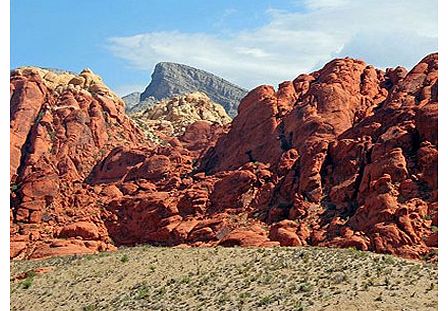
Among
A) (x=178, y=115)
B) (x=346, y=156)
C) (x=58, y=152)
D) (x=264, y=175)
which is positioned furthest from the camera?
(x=178, y=115)

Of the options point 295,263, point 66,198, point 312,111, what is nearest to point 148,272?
point 295,263

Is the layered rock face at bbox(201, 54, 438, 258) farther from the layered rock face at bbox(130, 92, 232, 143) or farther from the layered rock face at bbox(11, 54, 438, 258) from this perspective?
the layered rock face at bbox(130, 92, 232, 143)

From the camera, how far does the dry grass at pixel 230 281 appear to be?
85.8 ft

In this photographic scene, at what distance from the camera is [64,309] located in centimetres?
3672

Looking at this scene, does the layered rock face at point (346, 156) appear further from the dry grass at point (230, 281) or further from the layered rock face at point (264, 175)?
the dry grass at point (230, 281)

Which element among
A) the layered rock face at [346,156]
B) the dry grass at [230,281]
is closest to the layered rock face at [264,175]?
the layered rock face at [346,156]

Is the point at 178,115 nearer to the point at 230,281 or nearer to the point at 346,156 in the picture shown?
the point at 346,156

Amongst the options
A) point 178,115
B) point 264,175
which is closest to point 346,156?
point 264,175

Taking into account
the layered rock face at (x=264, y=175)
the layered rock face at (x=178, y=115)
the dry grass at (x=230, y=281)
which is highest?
the layered rock face at (x=178, y=115)

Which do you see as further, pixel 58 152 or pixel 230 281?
pixel 58 152

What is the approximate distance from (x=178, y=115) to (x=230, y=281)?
9061 centimetres

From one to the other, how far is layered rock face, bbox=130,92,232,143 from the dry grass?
66.2m

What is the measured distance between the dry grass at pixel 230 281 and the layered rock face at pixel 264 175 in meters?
7.20

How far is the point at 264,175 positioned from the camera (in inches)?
2320
